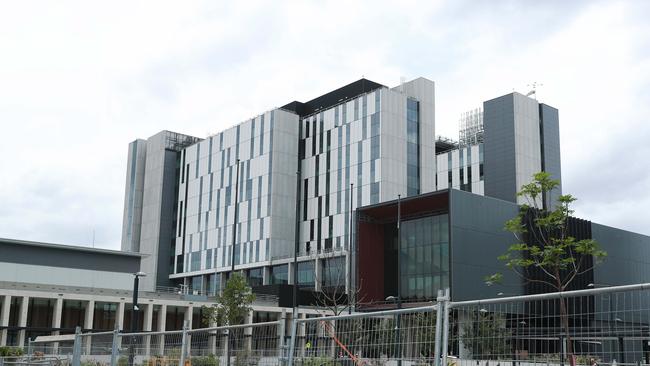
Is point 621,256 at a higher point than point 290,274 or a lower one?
higher

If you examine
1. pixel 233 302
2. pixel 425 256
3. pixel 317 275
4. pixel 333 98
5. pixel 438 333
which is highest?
pixel 333 98

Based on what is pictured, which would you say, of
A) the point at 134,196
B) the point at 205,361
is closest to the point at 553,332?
the point at 205,361

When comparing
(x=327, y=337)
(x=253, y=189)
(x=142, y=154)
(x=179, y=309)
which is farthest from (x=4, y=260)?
(x=327, y=337)

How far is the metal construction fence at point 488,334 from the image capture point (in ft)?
21.9

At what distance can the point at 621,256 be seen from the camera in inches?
2687

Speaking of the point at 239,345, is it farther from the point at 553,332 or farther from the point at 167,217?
the point at 167,217

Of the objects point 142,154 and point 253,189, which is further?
point 142,154

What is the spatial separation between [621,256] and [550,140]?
31.3m

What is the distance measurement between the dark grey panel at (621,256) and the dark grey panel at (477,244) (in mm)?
11365

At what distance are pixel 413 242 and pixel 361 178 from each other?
64.5ft

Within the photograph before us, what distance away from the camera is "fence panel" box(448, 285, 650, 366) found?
6637 millimetres

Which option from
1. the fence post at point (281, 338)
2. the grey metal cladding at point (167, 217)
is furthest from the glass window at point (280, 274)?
the fence post at point (281, 338)

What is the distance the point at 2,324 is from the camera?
58.0 metres

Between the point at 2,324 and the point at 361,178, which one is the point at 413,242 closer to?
the point at 361,178
